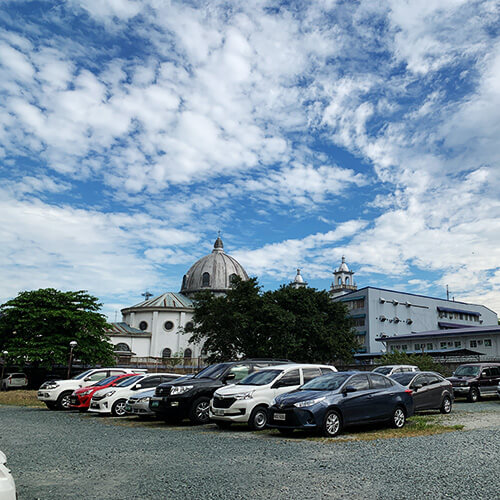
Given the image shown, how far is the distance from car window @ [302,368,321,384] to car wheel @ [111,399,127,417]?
7.15m

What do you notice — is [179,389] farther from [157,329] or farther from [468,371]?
[157,329]

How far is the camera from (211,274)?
281ft

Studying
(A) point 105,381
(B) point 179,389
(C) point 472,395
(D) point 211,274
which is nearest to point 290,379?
(B) point 179,389

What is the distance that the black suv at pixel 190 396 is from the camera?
14.1 metres

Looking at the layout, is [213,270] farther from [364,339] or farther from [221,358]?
[221,358]

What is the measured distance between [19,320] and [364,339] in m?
43.4

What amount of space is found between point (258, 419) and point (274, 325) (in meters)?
26.9

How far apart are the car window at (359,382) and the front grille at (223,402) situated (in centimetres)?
298

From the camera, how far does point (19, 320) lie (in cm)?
3947

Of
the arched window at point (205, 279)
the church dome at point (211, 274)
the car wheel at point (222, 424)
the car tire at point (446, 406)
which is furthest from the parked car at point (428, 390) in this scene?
the arched window at point (205, 279)

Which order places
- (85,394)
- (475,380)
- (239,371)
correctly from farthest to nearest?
(475,380)
(85,394)
(239,371)

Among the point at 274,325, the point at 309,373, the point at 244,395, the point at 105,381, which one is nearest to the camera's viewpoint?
the point at 244,395

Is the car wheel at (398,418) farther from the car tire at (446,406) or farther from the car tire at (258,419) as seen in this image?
the car tire at (446,406)

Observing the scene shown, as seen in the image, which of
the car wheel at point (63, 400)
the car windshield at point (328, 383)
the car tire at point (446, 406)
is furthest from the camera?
the car wheel at point (63, 400)
